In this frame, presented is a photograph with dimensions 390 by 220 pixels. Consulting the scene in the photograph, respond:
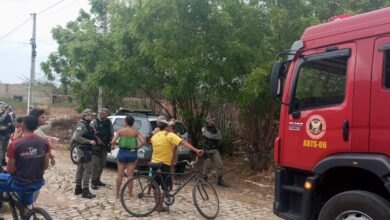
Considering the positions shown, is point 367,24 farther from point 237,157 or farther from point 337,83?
point 237,157

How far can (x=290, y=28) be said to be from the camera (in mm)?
11383

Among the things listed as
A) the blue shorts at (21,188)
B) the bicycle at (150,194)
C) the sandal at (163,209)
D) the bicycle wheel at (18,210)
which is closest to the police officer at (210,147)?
the sandal at (163,209)

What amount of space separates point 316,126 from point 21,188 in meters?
3.61

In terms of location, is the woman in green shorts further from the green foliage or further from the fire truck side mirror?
the fire truck side mirror

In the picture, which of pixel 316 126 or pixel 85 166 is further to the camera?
pixel 85 166

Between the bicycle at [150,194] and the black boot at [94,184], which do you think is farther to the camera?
the black boot at [94,184]

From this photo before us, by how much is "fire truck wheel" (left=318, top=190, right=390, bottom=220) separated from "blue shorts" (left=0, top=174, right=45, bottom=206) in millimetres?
3420

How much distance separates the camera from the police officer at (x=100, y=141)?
33.0 feet

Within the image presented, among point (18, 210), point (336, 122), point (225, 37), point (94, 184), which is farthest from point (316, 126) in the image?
point (225, 37)

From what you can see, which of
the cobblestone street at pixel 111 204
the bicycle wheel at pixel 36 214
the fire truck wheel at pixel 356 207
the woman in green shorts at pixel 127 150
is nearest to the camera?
the fire truck wheel at pixel 356 207

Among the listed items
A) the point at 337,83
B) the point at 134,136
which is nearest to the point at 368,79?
the point at 337,83

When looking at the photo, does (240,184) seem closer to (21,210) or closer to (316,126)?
(316,126)

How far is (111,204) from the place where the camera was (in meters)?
8.80

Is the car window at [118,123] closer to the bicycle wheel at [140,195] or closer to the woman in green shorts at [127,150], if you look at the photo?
the woman in green shorts at [127,150]
